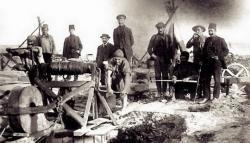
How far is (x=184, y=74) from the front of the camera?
10250 millimetres

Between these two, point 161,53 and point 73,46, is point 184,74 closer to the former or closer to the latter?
point 161,53

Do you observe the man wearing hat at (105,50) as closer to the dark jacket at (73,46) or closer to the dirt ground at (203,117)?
the dirt ground at (203,117)

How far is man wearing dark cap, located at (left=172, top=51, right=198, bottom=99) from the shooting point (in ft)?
33.6

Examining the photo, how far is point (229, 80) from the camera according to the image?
33.1ft

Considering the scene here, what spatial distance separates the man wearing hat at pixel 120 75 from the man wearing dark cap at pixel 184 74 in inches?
68.0

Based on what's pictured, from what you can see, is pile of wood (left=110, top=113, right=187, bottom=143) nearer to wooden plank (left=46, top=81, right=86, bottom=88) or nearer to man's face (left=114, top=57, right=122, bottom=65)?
wooden plank (left=46, top=81, right=86, bottom=88)

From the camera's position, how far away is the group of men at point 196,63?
9.52 metres

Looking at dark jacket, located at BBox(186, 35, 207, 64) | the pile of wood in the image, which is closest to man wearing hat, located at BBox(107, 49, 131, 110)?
the pile of wood

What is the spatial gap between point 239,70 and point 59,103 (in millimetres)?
9126

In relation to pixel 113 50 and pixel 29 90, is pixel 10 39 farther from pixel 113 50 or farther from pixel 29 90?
pixel 29 90

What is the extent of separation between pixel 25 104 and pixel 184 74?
538cm

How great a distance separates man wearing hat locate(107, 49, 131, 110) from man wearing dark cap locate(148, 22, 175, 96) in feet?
6.23

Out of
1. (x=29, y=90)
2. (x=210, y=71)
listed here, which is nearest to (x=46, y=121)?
(x=29, y=90)

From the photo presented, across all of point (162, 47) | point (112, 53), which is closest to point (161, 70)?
point (162, 47)
